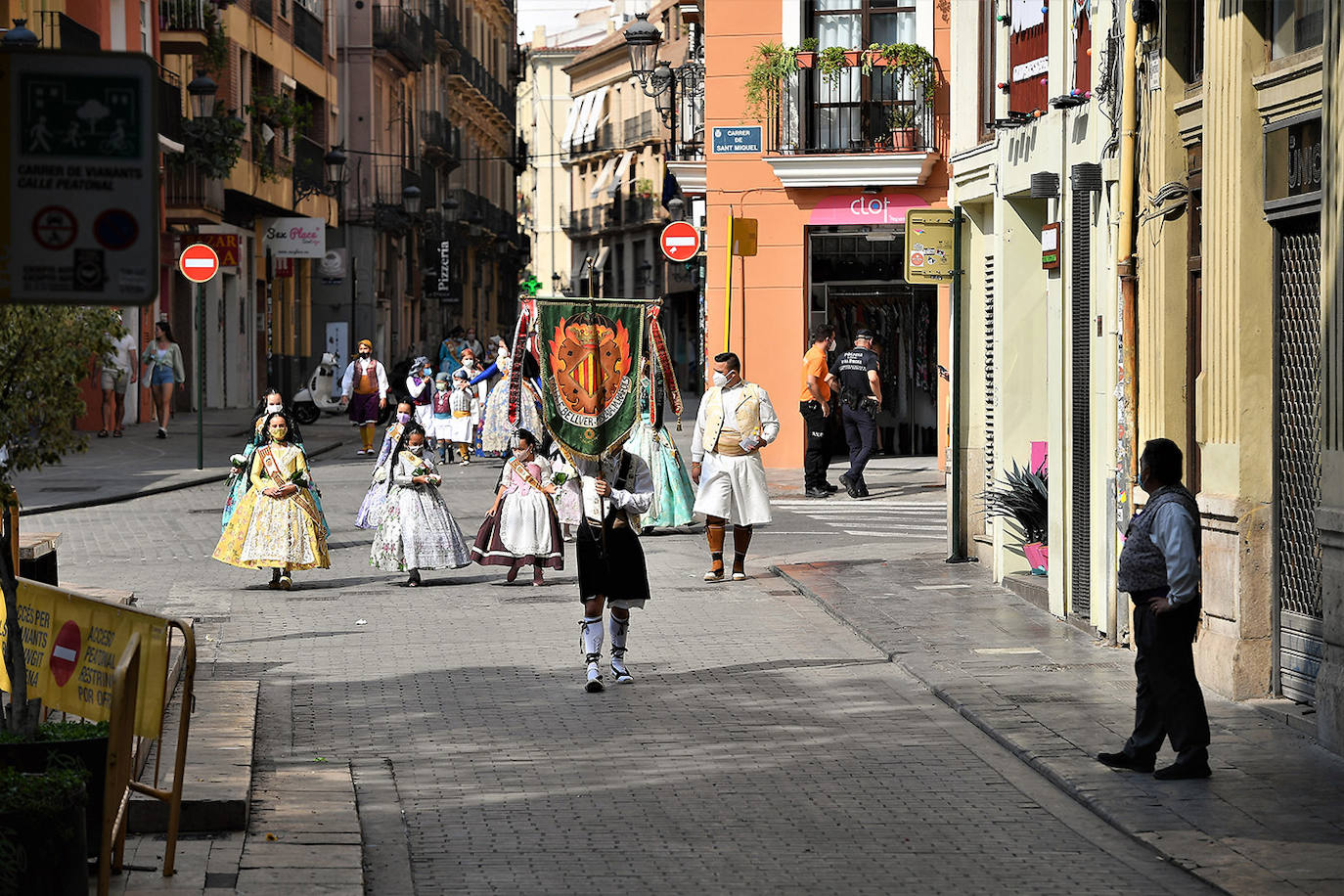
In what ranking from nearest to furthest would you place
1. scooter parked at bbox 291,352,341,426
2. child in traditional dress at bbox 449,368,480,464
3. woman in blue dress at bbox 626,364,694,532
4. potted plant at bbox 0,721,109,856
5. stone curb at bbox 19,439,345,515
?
potted plant at bbox 0,721,109,856 < woman in blue dress at bbox 626,364,694,532 < stone curb at bbox 19,439,345,515 < child in traditional dress at bbox 449,368,480,464 < scooter parked at bbox 291,352,341,426

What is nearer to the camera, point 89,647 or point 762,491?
point 89,647

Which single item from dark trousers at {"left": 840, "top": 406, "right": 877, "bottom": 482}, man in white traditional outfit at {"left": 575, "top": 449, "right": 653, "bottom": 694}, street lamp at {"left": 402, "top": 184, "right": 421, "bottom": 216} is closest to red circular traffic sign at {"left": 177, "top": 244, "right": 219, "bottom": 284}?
dark trousers at {"left": 840, "top": 406, "right": 877, "bottom": 482}

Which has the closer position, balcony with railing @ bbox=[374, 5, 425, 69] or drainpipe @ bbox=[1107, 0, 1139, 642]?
drainpipe @ bbox=[1107, 0, 1139, 642]

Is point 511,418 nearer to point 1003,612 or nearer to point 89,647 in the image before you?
point 1003,612

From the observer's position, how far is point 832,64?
90.9ft

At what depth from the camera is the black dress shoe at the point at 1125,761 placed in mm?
8805

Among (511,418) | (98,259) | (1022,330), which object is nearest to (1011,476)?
(1022,330)

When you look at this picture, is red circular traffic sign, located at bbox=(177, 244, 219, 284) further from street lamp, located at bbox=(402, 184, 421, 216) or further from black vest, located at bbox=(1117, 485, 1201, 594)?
street lamp, located at bbox=(402, 184, 421, 216)

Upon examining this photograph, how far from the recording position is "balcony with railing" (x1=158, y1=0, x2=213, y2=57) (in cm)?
3791

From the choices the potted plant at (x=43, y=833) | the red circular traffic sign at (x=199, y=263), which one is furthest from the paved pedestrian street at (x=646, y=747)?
the red circular traffic sign at (x=199, y=263)

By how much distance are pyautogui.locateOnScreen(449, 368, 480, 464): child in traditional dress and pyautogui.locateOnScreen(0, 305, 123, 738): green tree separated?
2294 cm

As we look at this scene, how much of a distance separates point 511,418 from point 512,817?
21.2 feet

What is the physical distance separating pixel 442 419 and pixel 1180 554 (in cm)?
2229

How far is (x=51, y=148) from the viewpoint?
16.3ft
